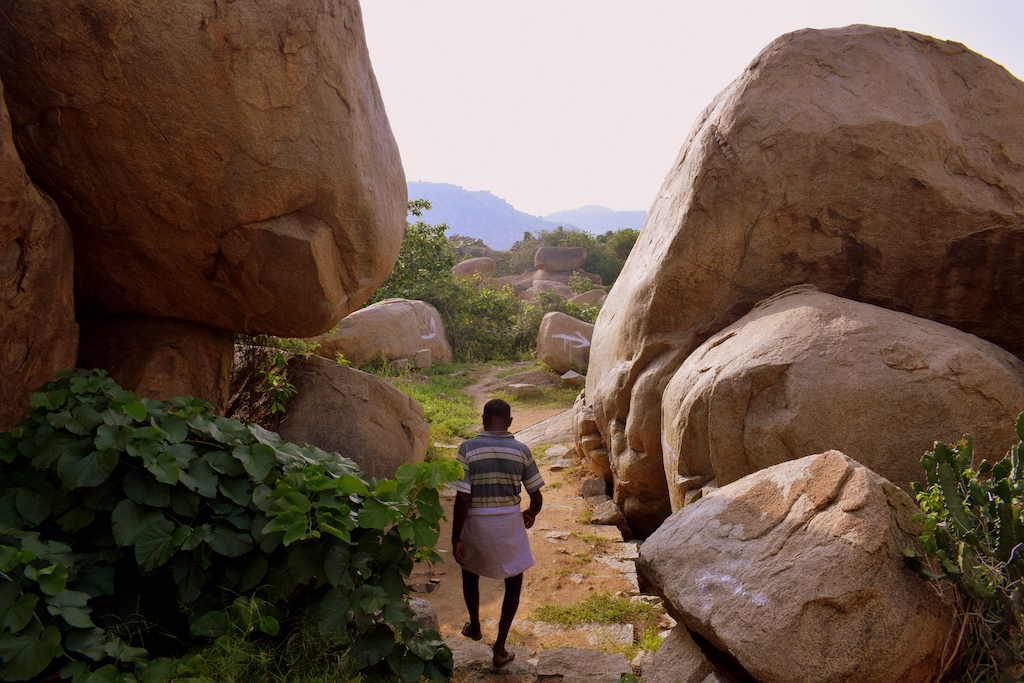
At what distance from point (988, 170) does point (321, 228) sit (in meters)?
4.81

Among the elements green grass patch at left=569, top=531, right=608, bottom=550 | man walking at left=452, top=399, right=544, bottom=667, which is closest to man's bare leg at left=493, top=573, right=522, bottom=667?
man walking at left=452, top=399, right=544, bottom=667

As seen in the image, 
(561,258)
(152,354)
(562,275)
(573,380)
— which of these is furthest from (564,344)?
(561,258)

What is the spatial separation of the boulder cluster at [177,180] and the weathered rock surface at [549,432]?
5.19 m

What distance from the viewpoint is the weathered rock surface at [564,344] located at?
13984mm

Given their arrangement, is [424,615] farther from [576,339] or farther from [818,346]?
[576,339]

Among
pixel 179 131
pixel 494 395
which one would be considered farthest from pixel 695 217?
pixel 494 395

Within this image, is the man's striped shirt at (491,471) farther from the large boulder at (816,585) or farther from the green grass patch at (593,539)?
the green grass patch at (593,539)

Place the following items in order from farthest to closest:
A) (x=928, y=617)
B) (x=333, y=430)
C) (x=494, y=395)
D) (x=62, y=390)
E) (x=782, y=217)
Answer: (x=494, y=395) → (x=333, y=430) → (x=782, y=217) → (x=62, y=390) → (x=928, y=617)

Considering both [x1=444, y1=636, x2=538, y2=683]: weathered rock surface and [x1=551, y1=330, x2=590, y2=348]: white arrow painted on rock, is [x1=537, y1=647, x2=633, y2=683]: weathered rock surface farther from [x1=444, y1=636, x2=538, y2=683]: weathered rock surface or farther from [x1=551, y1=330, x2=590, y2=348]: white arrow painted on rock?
[x1=551, y1=330, x2=590, y2=348]: white arrow painted on rock

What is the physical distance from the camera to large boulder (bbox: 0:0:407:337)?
3.70 m

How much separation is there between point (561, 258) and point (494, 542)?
30.9 meters

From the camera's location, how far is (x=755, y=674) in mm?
2725

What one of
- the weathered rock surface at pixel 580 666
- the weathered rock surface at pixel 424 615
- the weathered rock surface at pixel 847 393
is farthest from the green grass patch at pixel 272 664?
the weathered rock surface at pixel 847 393

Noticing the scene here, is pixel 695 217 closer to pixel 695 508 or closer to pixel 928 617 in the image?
pixel 695 508
